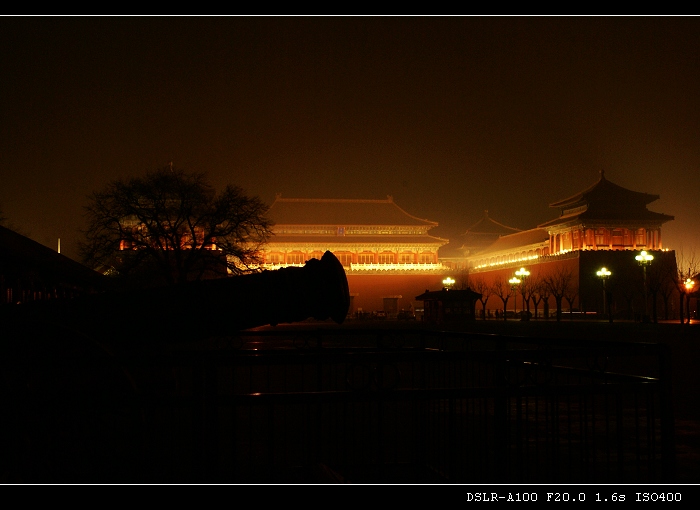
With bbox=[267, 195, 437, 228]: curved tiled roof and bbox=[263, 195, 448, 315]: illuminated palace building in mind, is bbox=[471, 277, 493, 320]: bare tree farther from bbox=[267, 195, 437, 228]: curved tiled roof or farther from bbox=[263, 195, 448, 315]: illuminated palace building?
bbox=[267, 195, 437, 228]: curved tiled roof

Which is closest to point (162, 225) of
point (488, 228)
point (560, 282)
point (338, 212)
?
point (560, 282)

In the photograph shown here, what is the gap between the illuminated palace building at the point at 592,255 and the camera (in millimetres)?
50656

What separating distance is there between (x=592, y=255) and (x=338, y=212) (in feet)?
85.2

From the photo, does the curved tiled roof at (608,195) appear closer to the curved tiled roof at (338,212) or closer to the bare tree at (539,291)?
the bare tree at (539,291)

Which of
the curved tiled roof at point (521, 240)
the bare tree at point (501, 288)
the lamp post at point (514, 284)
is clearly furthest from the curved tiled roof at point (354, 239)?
the lamp post at point (514, 284)

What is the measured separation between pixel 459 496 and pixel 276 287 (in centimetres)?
159

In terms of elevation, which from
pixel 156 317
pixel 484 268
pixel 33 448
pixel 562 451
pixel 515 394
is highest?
pixel 484 268

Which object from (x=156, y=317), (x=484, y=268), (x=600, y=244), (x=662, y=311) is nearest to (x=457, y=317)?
(x=662, y=311)

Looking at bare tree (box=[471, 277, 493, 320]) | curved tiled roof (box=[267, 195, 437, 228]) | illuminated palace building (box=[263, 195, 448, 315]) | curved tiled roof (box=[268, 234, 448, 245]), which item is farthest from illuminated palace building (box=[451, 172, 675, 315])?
curved tiled roof (box=[267, 195, 437, 228])

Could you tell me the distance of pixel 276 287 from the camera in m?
4.55

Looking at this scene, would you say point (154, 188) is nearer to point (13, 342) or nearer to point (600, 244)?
point (13, 342)

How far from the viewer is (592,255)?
52.0 metres

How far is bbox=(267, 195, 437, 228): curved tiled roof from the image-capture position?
6962cm

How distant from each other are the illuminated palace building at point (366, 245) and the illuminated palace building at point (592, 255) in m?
5.15
